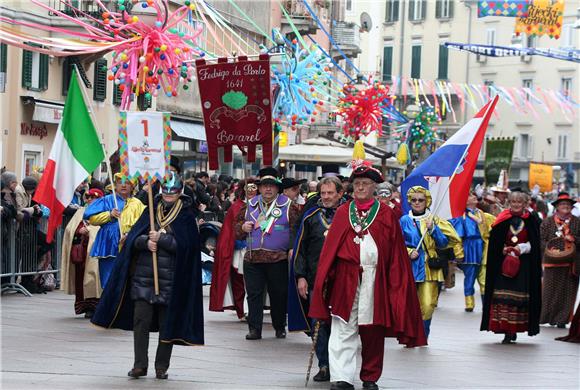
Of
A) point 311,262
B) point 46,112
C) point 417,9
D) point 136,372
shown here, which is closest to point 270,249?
point 311,262

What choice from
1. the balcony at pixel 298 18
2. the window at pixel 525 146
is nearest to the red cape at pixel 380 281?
the balcony at pixel 298 18

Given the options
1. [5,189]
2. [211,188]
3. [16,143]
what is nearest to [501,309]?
[5,189]

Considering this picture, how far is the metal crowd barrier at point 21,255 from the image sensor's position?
17453 millimetres

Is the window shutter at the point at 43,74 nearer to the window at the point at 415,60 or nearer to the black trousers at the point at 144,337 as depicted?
the black trousers at the point at 144,337

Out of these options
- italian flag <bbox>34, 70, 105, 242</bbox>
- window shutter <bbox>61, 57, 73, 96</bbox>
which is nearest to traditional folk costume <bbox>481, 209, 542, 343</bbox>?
italian flag <bbox>34, 70, 105, 242</bbox>

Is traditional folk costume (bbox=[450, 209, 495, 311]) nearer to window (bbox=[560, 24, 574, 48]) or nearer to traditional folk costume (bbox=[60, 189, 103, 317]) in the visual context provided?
traditional folk costume (bbox=[60, 189, 103, 317])

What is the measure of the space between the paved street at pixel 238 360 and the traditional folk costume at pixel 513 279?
25 cm

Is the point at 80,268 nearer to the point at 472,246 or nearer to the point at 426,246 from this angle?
the point at 426,246

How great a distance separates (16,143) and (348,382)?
1870cm

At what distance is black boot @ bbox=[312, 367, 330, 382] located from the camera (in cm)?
1103

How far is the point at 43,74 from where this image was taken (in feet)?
96.0

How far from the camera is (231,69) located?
1439 cm

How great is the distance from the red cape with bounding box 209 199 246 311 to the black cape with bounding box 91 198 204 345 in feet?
14.1

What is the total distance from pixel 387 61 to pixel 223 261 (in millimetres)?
67070
